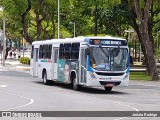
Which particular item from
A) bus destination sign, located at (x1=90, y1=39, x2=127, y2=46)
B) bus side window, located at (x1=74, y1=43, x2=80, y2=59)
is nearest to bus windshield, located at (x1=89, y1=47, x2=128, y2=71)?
bus destination sign, located at (x1=90, y1=39, x2=127, y2=46)

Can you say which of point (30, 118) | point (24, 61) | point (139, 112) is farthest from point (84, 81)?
point (24, 61)

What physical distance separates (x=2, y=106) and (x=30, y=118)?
3.69 m

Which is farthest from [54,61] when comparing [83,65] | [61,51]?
[83,65]

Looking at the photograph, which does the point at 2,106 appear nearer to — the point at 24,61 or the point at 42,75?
the point at 42,75

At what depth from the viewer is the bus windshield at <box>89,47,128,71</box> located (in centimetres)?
2653

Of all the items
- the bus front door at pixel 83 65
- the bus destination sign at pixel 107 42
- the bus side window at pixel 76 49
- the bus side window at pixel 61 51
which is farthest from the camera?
the bus side window at pixel 61 51

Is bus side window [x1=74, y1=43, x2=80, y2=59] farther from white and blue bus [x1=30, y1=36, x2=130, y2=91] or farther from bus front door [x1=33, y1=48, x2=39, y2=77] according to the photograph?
bus front door [x1=33, y1=48, x2=39, y2=77]

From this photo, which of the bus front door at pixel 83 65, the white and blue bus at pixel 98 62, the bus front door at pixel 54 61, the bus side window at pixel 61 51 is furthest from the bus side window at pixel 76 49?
the bus front door at pixel 54 61

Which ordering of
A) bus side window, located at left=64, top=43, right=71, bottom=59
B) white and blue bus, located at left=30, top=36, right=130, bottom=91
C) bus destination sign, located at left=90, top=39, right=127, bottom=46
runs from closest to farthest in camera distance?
1. white and blue bus, located at left=30, top=36, right=130, bottom=91
2. bus destination sign, located at left=90, top=39, right=127, bottom=46
3. bus side window, located at left=64, top=43, right=71, bottom=59

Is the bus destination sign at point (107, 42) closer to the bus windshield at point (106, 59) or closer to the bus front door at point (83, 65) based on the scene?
the bus windshield at point (106, 59)

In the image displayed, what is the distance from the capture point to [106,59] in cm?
2659

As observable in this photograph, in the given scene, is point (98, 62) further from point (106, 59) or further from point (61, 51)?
point (61, 51)

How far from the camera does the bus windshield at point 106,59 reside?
26531mm

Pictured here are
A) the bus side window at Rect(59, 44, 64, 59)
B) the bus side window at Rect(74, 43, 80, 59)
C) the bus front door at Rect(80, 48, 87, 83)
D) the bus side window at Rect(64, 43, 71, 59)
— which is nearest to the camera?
the bus front door at Rect(80, 48, 87, 83)
